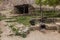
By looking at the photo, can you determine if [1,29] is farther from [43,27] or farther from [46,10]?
[46,10]

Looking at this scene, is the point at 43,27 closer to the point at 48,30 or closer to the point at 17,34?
the point at 48,30

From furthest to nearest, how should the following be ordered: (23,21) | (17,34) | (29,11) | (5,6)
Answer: (5,6) → (29,11) → (23,21) → (17,34)

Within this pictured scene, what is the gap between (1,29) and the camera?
18500 mm

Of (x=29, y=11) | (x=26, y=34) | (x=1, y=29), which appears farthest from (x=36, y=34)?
(x=29, y=11)

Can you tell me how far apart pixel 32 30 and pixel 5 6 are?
1063 centimetres

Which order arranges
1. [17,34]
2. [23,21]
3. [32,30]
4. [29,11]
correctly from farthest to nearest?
[29,11]
[23,21]
[32,30]
[17,34]

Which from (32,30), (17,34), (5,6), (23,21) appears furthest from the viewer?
(5,6)

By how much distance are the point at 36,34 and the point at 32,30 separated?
Answer: 1.00 meters

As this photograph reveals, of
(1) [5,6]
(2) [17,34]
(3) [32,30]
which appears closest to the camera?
(2) [17,34]

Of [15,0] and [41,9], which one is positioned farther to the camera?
[15,0]

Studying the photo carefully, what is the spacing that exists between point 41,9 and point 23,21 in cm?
456

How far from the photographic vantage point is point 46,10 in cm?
2505

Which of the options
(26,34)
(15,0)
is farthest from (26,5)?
(26,34)

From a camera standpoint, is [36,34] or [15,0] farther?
[15,0]
